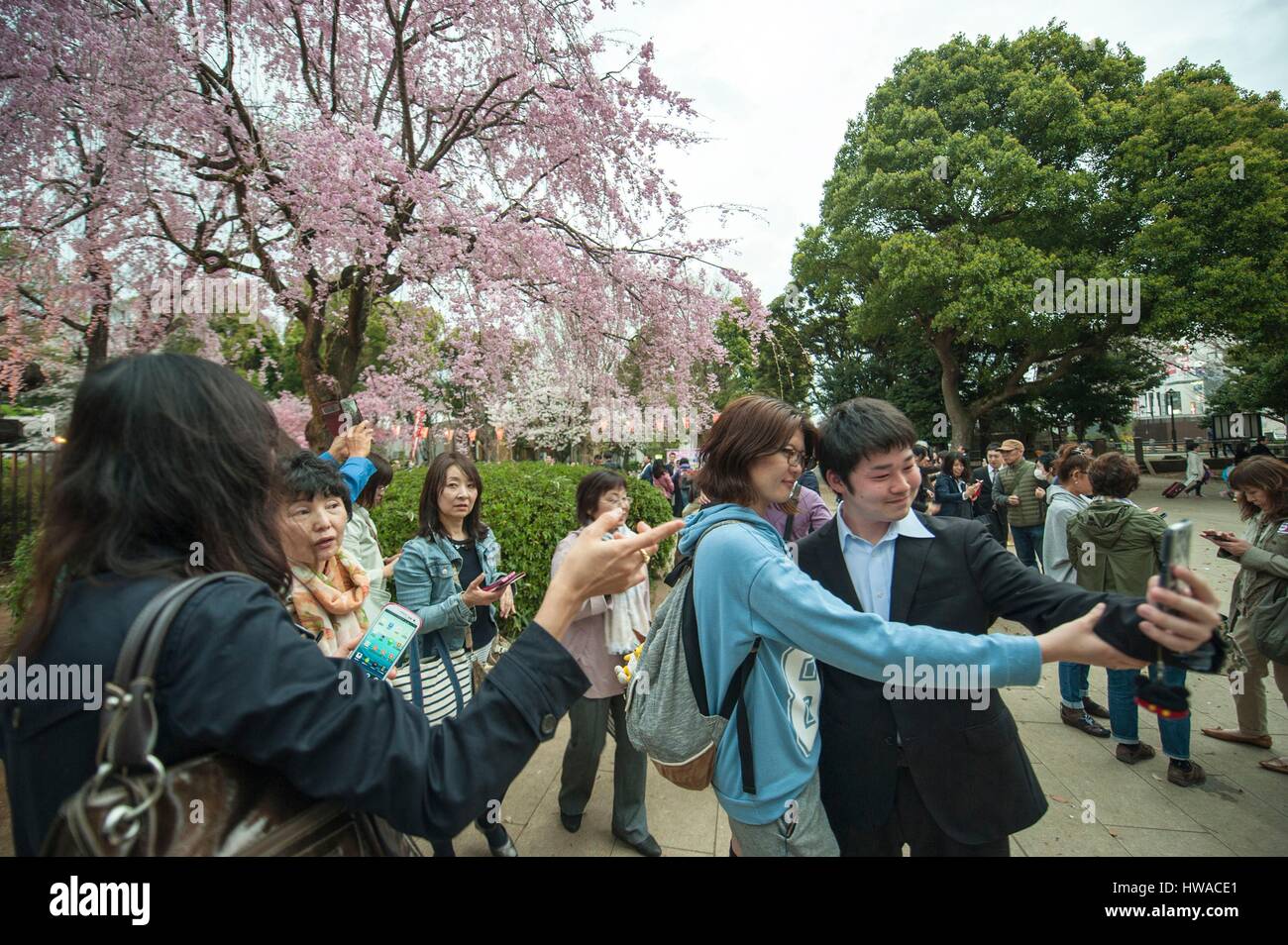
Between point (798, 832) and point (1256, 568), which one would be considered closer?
point (798, 832)

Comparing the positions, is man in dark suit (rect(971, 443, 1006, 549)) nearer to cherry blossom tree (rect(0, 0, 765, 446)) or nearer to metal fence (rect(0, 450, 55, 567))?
cherry blossom tree (rect(0, 0, 765, 446))

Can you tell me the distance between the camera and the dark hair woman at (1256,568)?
10.7 feet

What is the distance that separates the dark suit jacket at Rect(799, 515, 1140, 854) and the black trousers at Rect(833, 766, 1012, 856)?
0.03 metres

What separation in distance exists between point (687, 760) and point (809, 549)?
801 millimetres

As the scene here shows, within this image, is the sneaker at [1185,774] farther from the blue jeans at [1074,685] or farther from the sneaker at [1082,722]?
the blue jeans at [1074,685]

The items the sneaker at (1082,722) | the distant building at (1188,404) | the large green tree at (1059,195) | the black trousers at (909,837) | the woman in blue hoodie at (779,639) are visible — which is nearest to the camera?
the woman in blue hoodie at (779,639)

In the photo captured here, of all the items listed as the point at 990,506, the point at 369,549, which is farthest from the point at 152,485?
the point at 990,506

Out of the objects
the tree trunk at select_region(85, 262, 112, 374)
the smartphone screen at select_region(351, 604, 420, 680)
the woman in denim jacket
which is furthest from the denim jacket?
the tree trunk at select_region(85, 262, 112, 374)

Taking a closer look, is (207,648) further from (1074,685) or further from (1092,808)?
(1074,685)

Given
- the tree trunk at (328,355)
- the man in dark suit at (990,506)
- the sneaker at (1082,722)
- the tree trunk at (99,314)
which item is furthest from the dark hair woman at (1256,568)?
the tree trunk at (99,314)

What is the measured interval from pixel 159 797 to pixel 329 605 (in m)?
1.68

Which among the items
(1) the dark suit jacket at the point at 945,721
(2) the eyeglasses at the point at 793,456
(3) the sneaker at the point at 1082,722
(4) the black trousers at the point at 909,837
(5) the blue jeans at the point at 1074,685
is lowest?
(3) the sneaker at the point at 1082,722

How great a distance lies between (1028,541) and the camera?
744 cm

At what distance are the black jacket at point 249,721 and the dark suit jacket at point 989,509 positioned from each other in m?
9.03
